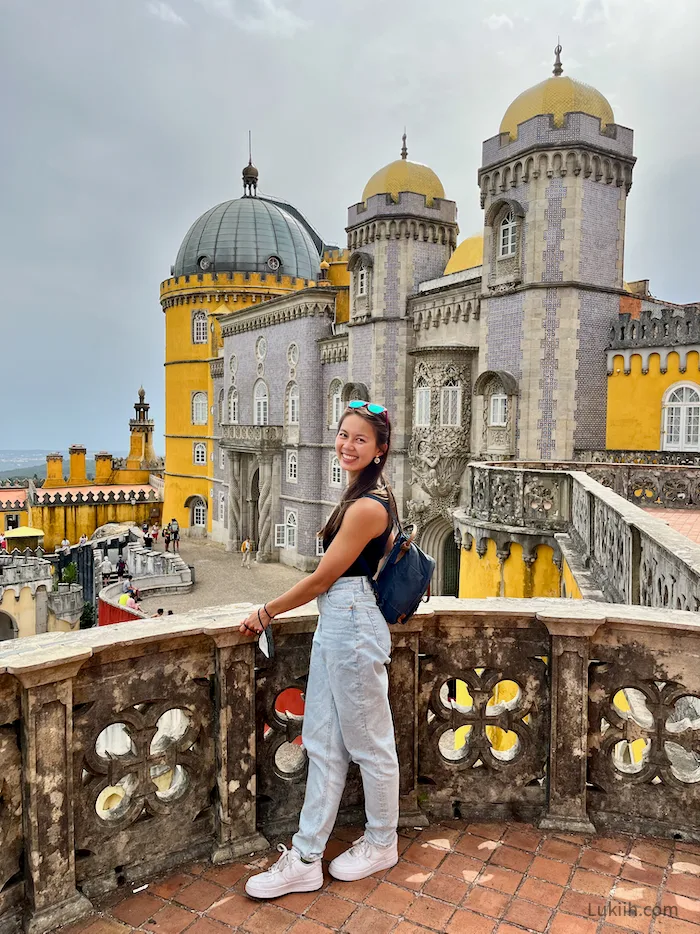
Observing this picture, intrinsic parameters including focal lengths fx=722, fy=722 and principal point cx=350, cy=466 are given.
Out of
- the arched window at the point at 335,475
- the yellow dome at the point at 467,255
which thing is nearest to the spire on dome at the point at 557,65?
the yellow dome at the point at 467,255

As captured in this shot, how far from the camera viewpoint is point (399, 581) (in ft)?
9.83

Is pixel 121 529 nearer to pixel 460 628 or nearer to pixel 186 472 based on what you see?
pixel 186 472

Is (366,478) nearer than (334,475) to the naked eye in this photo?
Yes

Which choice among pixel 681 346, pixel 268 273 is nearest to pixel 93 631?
pixel 681 346

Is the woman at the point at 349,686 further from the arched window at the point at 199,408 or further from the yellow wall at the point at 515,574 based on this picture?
the arched window at the point at 199,408

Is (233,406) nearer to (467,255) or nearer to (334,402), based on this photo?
(334,402)

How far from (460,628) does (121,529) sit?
39836 mm

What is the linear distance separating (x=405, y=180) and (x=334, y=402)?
902cm

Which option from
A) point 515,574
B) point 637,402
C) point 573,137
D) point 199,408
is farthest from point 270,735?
point 199,408

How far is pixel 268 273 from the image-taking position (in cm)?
4028

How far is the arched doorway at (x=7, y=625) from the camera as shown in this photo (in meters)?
27.9

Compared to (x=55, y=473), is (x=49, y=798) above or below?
above

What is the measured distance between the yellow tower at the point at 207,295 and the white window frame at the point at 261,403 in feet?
18.6

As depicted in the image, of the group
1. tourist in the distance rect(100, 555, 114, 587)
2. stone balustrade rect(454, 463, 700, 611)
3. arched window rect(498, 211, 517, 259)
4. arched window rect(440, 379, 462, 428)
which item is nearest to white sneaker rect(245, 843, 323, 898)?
stone balustrade rect(454, 463, 700, 611)
